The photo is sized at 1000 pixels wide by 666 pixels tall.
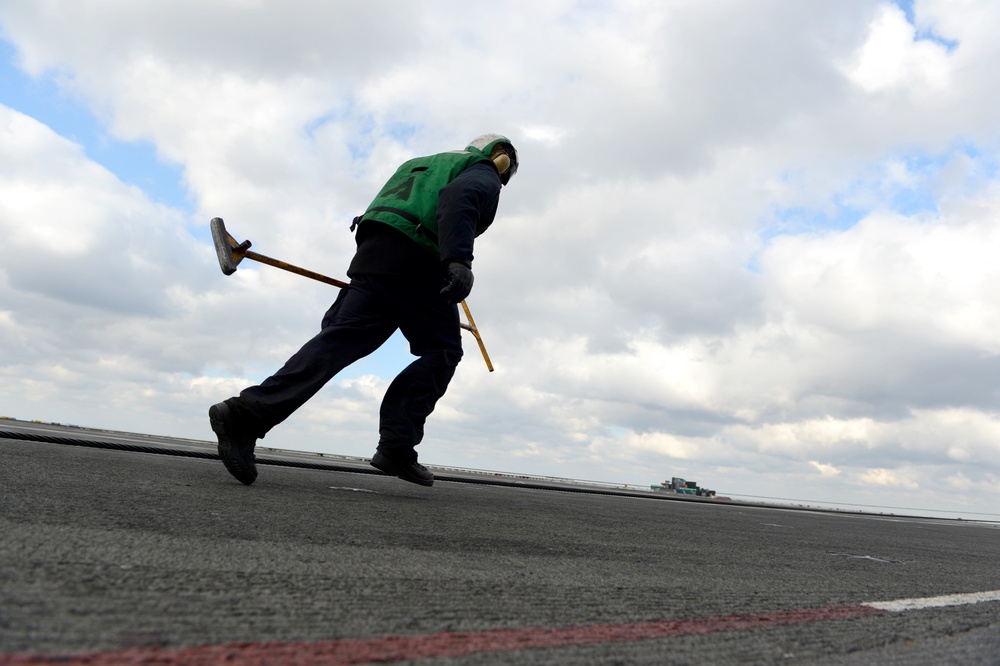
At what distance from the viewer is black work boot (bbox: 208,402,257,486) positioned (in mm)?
2990

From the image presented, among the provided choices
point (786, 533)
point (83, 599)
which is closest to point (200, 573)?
point (83, 599)

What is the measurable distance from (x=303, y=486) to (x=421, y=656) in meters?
2.54

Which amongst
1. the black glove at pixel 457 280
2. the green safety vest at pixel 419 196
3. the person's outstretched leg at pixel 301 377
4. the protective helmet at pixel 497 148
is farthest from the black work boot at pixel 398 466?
the protective helmet at pixel 497 148

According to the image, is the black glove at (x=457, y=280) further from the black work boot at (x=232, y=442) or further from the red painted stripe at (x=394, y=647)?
the red painted stripe at (x=394, y=647)

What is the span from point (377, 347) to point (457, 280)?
669 mm

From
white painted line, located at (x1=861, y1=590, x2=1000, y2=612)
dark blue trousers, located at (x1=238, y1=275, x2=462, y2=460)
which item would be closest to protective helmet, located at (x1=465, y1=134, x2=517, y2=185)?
dark blue trousers, located at (x1=238, y1=275, x2=462, y2=460)

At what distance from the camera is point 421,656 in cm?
99

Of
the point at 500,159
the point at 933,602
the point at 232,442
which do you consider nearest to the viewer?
the point at 933,602

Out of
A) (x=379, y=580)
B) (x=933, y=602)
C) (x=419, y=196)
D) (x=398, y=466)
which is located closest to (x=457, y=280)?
(x=419, y=196)

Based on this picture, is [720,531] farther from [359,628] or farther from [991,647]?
[359,628]

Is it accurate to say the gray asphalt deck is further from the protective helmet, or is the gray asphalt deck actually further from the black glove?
the protective helmet

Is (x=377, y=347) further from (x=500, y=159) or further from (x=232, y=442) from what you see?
(x=500, y=159)

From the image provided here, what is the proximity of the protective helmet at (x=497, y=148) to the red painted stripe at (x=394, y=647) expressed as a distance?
9.40 ft

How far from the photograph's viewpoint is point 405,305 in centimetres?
357
